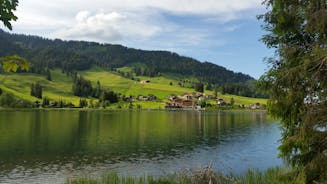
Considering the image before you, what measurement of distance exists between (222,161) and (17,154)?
94.0 ft

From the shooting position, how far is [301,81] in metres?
12.4

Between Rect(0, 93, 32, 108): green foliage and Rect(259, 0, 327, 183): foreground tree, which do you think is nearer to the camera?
Rect(259, 0, 327, 183): foreground tree

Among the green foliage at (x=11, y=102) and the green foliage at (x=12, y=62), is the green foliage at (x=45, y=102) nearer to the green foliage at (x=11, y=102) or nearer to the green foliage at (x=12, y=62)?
the green foliage at (x=11, y=102)

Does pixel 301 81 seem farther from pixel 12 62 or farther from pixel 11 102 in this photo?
pixel 11 102

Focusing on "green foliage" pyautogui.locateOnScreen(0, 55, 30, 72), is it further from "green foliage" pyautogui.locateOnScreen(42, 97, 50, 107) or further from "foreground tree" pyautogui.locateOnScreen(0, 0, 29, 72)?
"green foliage" pyautogui.locateOnScreen(42, 97, 50, 107)

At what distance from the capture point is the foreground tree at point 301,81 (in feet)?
37.7

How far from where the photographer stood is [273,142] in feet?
221

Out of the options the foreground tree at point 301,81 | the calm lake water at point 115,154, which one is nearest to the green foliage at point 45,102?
the calm lake water at point 115,154

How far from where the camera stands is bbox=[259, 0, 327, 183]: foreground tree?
11500 millimetres

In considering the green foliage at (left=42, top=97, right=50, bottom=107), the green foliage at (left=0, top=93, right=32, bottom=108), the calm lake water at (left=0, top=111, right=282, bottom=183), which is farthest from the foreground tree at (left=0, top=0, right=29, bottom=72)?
the green foliage at (left=42, top=97, right=50, bottom=107)

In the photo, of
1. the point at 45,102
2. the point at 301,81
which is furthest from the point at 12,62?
the point at 45,102

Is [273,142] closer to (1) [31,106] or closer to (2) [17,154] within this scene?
(2) [17,154]

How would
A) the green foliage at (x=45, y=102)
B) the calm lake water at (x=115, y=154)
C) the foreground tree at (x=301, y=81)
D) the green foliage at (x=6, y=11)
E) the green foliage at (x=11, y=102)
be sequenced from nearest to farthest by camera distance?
the green foliage at (x=6, y=11) < the foreground tree at (x=301, y=81) < the calm lake water at (x=115, y=154) < the green foliage at (x=11, y=102) < the green foliage at (x=45, y=102)

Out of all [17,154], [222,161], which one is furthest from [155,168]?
[17,154]
